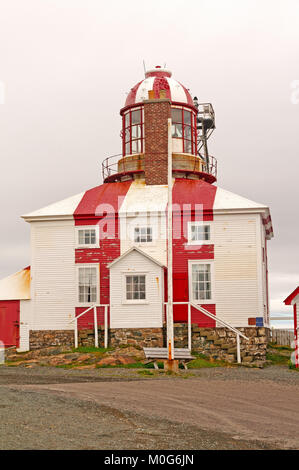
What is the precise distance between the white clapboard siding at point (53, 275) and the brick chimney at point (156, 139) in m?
4.71

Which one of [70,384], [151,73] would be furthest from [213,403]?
[151,73]

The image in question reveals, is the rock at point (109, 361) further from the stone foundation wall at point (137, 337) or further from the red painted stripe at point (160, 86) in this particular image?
the red painted stripe at point (160, 86)

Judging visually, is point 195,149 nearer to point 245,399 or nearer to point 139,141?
point 139,141

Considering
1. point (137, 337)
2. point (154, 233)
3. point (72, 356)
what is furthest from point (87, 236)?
point (72, 356)

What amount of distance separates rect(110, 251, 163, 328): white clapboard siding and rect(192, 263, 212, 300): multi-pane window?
1682mm

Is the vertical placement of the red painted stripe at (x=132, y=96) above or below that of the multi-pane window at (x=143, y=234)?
above

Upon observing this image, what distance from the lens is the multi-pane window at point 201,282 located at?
90.3ft

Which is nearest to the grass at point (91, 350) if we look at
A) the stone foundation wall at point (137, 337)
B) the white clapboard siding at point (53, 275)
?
the stone foundation wall at point (137, 337)

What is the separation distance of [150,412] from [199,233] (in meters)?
16.6

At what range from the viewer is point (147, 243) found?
28.5 meters

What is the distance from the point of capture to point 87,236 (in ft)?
94.8

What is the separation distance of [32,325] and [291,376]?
12799 mm

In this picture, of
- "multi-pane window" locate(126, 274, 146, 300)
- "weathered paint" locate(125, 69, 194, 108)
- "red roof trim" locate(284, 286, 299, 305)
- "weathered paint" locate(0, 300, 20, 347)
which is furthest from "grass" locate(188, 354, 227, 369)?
"weathered paint" locate(125, 69, 194, 108)

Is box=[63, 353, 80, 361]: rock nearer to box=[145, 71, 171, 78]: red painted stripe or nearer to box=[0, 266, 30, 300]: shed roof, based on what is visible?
box=[0, 266, 30, 300]: shed roof
